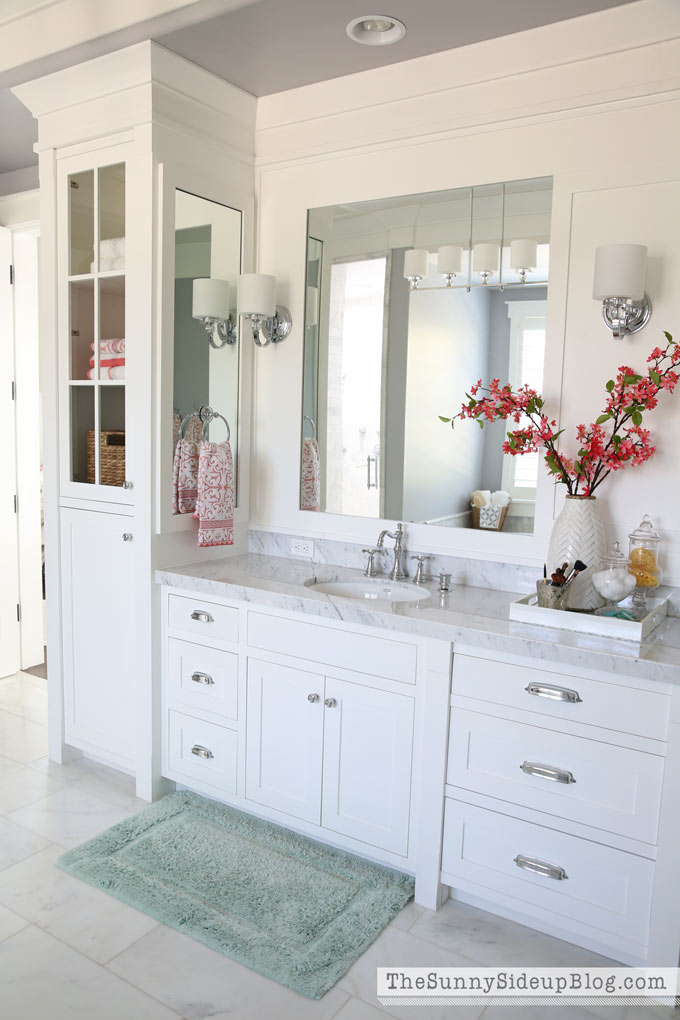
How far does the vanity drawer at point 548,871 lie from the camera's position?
6.08 ft

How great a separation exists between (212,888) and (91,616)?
1.12 m

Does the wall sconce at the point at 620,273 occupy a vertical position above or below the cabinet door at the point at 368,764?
above

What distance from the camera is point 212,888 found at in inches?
87.7

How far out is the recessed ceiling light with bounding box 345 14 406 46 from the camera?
2217 mm

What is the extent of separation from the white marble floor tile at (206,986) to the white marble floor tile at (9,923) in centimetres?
31

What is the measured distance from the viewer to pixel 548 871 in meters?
1.96

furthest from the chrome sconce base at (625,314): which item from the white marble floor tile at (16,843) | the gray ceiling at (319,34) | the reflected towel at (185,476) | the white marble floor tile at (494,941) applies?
the white marble floor tile at (16,843)

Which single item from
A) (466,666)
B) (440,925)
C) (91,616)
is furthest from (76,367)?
(440,925)

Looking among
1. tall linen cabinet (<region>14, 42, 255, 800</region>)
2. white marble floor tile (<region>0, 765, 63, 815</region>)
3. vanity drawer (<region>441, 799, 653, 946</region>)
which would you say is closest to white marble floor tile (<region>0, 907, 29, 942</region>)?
white marble floor tile (<region>0, 765, 63, 815</region>)

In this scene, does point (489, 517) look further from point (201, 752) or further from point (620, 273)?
point (201, 752)

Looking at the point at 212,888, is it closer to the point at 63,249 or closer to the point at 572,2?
the point at 63,249

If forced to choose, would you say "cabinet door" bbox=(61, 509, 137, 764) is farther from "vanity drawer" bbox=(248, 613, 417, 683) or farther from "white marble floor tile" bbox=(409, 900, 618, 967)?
"white marble floor tile" bbox=(409, 900, 618, 967)

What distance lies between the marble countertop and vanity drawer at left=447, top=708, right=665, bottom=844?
212 mm

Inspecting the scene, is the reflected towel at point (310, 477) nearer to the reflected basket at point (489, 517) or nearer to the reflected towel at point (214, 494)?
the reflected towel at point (214, 494)
